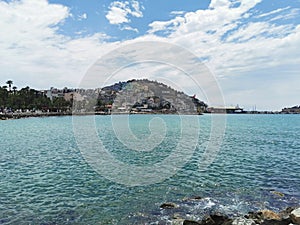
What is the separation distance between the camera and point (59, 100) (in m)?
175

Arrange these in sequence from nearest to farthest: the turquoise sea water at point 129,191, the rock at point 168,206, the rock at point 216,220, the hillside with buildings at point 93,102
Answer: the rock at point 216,220, the turquoise sea water at point 129,191, the rock at point 168,206, the hillside with buildings at point 93,102

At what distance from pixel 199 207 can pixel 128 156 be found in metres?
16.9

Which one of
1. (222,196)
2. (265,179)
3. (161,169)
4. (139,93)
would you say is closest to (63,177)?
(161,169)

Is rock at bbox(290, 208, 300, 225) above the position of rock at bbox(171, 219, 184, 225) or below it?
above

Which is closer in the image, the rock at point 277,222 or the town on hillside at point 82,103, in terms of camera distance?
the rock at point 277,222

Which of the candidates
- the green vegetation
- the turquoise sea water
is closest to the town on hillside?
the green vegetation

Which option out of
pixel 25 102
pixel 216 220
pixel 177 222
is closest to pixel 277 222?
pixel 216 220

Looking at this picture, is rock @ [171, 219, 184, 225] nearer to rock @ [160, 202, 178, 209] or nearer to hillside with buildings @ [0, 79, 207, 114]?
rock @ [160, 202, 178, 209]

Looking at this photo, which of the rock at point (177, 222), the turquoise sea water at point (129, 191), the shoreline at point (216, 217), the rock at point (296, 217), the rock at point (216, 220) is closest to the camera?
the rock at point (296, 217)

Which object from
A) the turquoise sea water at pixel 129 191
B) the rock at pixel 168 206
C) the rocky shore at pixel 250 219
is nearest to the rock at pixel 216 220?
the rocky shore at pixel 250 219

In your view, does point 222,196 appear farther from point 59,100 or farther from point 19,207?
point 59,100

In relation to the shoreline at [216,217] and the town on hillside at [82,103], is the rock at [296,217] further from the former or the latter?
the town on hillside at [82,103]

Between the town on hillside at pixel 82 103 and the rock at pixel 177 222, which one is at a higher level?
the town on hillside at pixel 82 103

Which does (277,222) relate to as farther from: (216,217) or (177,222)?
(177,222)
